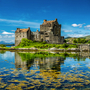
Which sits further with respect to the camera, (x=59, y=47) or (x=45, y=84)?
(x=59, y=47)

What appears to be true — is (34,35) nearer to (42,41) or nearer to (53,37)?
(42,41)

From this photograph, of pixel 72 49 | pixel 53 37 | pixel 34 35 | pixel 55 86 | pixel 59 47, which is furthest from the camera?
pixel 34 35

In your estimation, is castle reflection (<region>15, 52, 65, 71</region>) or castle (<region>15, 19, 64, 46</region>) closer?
castle reflection (<region>15, 52, 65, 71</region>)

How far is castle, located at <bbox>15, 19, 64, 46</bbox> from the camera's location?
7044 cm

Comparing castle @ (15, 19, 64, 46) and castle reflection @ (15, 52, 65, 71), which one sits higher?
castle @ (15, 19, 64, 46)

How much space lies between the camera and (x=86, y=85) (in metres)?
9.59

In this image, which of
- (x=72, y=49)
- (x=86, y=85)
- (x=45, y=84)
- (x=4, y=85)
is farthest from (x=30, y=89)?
(x=72, y=49)

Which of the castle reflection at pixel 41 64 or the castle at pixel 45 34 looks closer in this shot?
the castle reflection at pixel 41 64

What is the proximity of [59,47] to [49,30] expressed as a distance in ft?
75.2

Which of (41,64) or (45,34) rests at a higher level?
(45,34)

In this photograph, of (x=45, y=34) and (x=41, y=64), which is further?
(x=45, y=34)

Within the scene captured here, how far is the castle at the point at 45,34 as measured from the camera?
231 ft

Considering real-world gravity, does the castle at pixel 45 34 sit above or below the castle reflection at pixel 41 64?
above

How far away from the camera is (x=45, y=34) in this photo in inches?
2918
